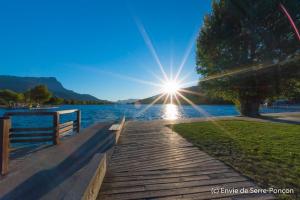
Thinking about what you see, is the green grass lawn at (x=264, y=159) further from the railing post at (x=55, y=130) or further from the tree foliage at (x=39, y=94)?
the tree foliage at (x=39, y=94)

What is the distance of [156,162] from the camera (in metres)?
5.77

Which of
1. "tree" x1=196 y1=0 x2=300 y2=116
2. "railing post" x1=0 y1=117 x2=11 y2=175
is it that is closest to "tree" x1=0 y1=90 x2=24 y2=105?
"tree" x1=196 y1=0 x2=300 y2=116

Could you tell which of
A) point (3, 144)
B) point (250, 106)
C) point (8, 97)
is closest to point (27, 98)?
point (8, 97)

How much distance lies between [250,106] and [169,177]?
61.6 feet

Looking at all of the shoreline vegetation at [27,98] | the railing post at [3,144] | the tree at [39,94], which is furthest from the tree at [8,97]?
the railing post at [3,144]

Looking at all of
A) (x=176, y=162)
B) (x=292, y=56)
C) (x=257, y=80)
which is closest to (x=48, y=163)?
(x=176, y=162)

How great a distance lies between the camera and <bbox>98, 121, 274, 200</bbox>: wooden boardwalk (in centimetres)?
385

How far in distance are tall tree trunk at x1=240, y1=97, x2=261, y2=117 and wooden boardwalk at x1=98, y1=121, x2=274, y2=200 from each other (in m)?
16.1

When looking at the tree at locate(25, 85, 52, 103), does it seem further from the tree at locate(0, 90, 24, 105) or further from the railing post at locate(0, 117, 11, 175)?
the railing post at locate(0, 117, 11, 175)

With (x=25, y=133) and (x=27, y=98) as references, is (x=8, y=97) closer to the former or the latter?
(x=27, y=98)

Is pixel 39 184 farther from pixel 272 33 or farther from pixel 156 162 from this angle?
pixel 272 33

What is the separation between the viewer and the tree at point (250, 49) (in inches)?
731

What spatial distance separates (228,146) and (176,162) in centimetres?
267

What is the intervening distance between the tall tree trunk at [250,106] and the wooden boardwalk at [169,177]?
52.9ft
